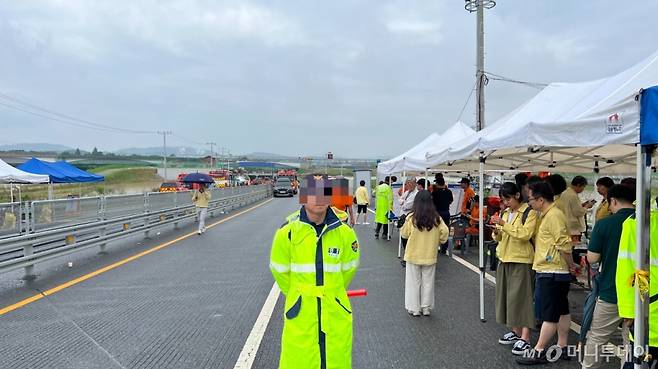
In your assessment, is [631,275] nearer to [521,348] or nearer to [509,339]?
[521,348]

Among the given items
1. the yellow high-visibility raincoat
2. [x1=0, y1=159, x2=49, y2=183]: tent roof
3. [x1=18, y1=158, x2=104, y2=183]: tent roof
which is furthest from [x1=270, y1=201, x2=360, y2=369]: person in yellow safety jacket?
[x1=18, y1=158, x2=104, y2=183]: tent roof

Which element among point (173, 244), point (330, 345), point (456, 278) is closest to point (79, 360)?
point (330, 345)

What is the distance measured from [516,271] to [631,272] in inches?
59.5

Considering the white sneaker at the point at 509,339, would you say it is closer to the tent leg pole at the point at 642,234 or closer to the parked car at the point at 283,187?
the tent leg pole at the point at 642,234

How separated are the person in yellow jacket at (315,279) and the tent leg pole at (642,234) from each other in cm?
199

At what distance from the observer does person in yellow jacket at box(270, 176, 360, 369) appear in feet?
8.92

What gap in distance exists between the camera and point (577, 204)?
795 centimetres

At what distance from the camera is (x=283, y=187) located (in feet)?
160

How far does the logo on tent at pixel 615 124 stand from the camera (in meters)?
3.55

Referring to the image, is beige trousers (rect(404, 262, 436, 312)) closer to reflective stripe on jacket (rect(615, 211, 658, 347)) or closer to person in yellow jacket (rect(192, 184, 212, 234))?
reflective stripe on jacket (rect(615, 211, 658, 347))

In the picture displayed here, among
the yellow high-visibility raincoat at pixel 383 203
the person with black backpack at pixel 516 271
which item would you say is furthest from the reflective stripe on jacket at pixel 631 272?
the yellow high-visibility raincoat at pixel 383 203

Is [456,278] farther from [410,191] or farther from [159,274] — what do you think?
[159,274]

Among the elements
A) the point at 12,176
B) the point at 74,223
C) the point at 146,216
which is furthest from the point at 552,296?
the point at 12,176

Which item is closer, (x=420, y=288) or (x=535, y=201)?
(x=535, y=201)
